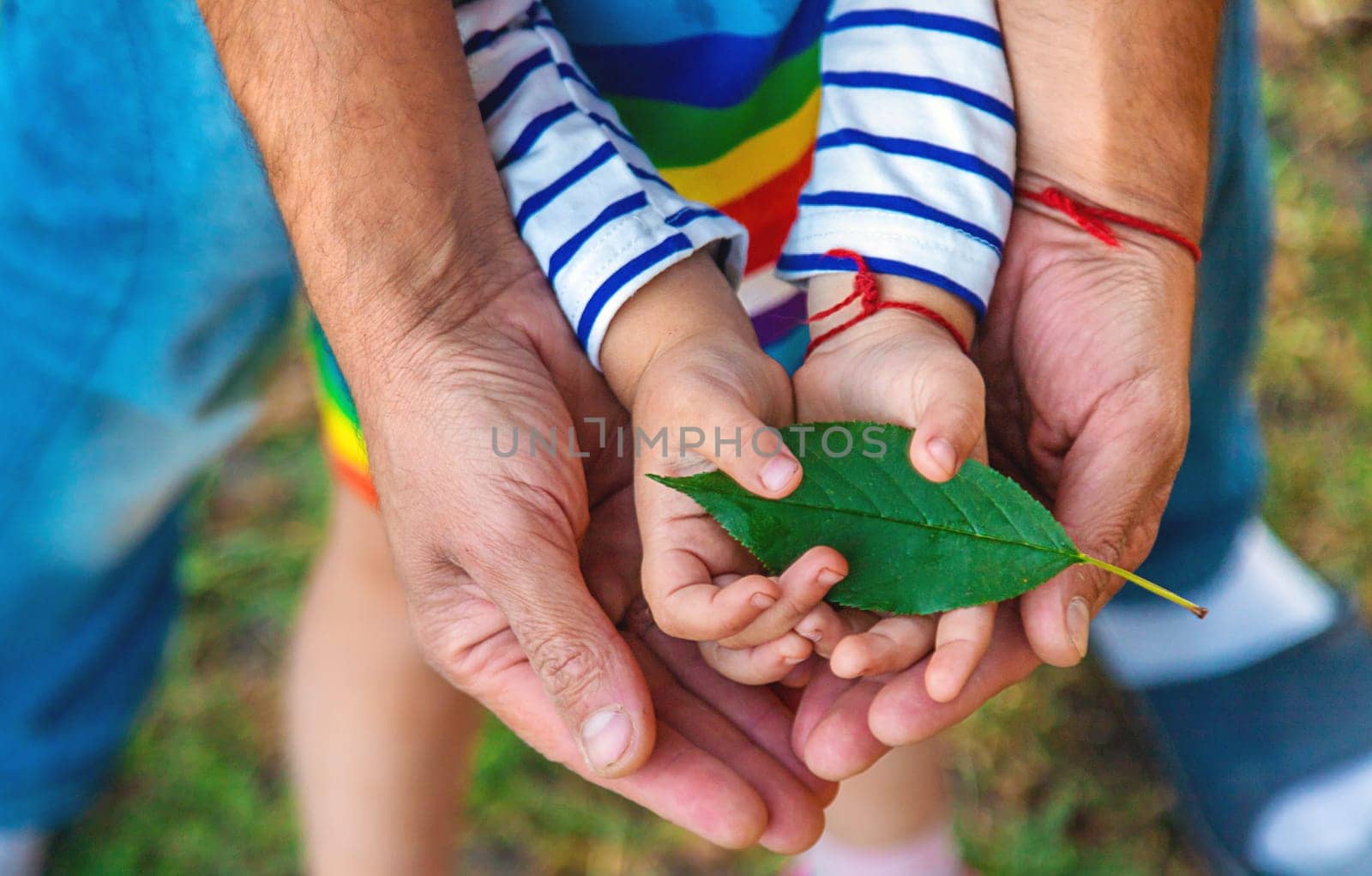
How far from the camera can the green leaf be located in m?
0.89

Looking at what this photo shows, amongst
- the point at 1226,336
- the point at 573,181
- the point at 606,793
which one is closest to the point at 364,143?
the point at 573,181

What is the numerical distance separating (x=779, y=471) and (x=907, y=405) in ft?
0.46

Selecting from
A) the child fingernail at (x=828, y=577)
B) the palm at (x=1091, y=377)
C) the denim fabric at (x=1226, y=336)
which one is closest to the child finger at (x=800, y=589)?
the child fingernail at (x=828, y=577)

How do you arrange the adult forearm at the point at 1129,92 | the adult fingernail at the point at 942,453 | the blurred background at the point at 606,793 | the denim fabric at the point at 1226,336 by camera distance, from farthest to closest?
the blurred background at the point at 606,793, the denim fabric at the point at 1226,336, the adult forearm at the point at 1129,92, the adult fingernail at the point at 942,453

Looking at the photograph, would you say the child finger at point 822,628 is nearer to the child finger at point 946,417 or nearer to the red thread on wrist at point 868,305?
the child finger at point 946,417

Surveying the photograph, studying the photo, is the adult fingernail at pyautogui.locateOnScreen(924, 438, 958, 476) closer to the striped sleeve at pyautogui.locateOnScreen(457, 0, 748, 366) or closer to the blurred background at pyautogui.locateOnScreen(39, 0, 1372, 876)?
the striped sleeve at pyautogui.locateOnScreen(457, 0, 748, 366)

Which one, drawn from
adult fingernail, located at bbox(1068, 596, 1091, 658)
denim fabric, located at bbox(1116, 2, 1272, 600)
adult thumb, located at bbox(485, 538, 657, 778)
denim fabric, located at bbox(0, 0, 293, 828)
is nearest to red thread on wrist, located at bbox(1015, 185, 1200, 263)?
denim fabric, located at bbox(1116, 2, 1272, 600)

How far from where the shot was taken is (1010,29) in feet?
3.84

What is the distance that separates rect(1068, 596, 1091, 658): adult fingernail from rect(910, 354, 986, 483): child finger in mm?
141

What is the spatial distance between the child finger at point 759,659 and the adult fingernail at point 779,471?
12cm

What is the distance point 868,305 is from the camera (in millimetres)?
1051

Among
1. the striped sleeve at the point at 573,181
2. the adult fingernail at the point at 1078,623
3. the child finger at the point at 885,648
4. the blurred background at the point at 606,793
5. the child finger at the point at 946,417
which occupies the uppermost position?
the striped sleeve at the point at 573,181

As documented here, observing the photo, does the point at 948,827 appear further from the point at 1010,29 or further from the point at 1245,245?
the point at 1010,29

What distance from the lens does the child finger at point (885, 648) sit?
87 cm
